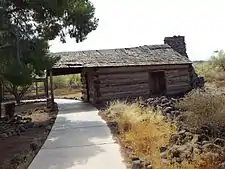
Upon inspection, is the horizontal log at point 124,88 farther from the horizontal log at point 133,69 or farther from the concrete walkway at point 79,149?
the concrete walkway at point 79,149

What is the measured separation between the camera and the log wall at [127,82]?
78.0 feet

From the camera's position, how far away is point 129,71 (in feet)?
81.2

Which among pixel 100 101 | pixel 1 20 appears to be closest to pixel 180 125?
pixel 1 20

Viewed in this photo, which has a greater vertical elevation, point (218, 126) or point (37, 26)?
point (37, 26)

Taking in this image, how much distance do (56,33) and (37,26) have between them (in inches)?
55.8

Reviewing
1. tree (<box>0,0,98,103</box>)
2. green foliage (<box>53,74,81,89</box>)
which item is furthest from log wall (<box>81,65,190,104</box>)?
green foliage (<box>53,74,81,89</box>)

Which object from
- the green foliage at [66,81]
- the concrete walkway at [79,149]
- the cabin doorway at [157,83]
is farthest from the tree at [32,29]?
the green foliage at [66,81]

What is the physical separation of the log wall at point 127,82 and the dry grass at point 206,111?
12519 millimetres

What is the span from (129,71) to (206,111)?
14.0 m

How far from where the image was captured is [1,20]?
13.0m

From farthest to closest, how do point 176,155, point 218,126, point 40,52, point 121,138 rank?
point 40,52, point 121,138, point 218,126, point 176,155

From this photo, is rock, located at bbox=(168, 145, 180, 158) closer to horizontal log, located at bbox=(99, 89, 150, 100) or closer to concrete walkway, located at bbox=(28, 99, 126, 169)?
concrete walkway, located at bbox=(28, 99, 126, 169)

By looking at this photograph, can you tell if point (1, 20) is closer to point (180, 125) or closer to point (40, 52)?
point (40, 52)

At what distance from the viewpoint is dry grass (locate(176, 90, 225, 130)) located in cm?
1023
